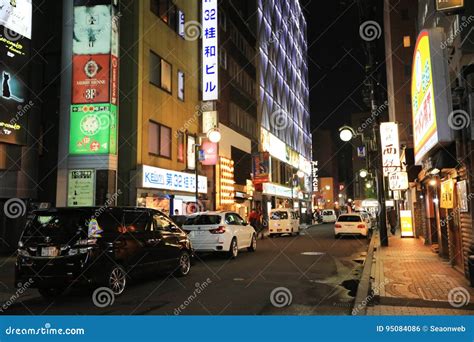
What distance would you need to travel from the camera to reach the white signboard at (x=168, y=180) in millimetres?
21419

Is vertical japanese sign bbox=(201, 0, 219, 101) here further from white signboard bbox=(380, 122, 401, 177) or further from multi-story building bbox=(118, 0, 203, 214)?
white signboard bbox=(380, 122, 401, 177)

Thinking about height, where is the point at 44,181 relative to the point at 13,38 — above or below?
below

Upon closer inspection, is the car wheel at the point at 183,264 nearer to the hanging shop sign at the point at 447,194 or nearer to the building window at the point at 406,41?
the hanging shop sign at the point at 447,194

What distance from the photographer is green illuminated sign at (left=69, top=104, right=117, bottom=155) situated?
20.1 meters

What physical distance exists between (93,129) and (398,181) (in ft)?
48.4

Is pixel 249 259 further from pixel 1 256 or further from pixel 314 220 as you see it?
pixel 314 220

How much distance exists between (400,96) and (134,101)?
151 ft

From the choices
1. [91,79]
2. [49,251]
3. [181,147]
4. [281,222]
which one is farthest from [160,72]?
[49,251]

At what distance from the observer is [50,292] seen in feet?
31.4

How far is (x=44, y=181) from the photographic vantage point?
20703mm

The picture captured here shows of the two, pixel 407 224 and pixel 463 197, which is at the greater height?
pixel 463 197

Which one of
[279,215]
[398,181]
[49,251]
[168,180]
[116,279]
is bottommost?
[116,279]

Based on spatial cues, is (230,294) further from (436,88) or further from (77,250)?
(436,88)

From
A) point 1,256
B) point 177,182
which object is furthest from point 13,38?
point 177,182
